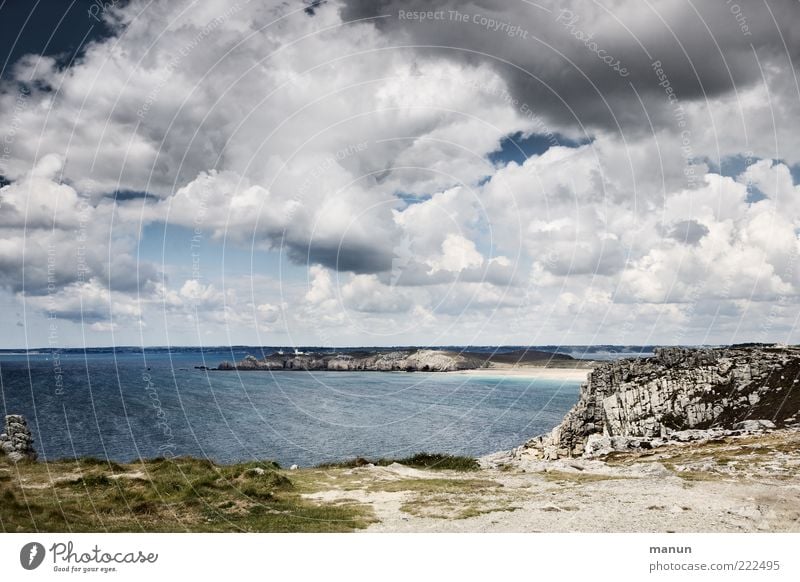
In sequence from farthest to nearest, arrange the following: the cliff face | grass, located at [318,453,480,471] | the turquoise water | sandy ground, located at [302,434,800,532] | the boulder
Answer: the turquoise water < the cliff face < the boulder < grass, located at [318,453,480,471] < sandy ground, located at [302,434,800,532]

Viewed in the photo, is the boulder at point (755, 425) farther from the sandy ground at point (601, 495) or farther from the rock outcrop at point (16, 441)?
the rock outcrop at point (16, 441)

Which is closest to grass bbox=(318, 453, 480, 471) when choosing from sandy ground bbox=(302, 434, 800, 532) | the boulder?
sandy ground bbox=(302, 434, 800, 532)

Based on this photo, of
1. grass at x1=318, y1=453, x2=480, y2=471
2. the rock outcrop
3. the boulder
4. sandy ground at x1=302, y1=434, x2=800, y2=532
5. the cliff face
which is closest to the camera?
sandy ground at x1=302, y1=434, x2=800, y2=532

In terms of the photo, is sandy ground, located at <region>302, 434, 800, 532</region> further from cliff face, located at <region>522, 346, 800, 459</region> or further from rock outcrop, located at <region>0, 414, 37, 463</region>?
rock outcrop, located at <region>0, 414, 37, 463</region>

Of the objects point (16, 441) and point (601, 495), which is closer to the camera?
point (601, 495)

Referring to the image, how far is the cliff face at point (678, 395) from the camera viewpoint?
2021 inches

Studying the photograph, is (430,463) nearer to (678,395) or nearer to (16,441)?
(678,395)

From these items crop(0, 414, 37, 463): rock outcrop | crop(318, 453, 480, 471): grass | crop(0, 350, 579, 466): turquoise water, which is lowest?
crop(0, 350, 579, 466): turquoise water

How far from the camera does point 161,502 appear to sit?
2608cm

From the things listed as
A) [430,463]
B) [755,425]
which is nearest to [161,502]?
[430,463]

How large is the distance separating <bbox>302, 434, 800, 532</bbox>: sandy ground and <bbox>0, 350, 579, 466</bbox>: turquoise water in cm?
3415

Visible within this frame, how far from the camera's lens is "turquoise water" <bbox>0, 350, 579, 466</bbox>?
75.0 metres

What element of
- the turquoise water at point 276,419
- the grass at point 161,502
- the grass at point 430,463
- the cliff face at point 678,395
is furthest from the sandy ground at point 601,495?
the turquoise water at point 276,419

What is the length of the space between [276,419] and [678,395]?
77723mm
